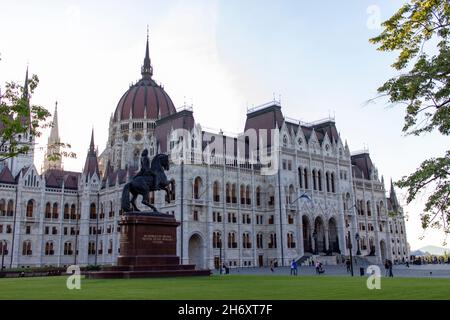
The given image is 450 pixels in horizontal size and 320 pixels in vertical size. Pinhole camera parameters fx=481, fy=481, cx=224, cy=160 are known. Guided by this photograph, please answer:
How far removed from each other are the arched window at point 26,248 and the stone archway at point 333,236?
156 feet

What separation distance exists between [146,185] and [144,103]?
226ft

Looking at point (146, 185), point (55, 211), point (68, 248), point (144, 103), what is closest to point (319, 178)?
point (144, 103)

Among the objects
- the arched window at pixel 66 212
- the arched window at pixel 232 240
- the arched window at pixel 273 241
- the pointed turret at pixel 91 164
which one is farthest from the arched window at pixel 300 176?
the arched window at pixel 66 212

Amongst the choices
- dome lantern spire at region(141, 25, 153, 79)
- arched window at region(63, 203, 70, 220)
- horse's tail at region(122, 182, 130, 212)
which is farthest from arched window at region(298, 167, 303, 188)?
dome lantern spire at region(141, 25, 153, 79)

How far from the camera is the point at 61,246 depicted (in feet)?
261

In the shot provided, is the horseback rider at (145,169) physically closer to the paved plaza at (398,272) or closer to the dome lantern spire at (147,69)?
the paved plaza at (398,272)

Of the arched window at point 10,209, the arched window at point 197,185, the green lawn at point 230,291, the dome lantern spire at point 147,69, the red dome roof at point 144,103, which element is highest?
the dome lantern spire at point 147,69

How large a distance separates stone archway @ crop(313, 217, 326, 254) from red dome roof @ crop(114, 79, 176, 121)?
3845cm

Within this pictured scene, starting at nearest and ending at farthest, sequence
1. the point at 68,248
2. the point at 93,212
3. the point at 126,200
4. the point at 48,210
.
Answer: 1. the point at 126,200
2. the point at 48,210
3. the point at 68,248
4. the point at 93,212

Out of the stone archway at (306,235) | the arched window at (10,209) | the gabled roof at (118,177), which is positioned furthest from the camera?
the gabled roof at (118,177)

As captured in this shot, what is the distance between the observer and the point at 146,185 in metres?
32.0

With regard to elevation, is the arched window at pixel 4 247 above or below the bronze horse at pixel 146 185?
below

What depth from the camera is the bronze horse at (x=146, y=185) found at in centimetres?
3152

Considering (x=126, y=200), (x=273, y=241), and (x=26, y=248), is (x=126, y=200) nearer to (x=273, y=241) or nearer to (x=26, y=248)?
(x=273, y=241)
